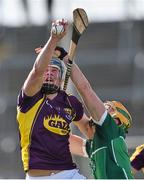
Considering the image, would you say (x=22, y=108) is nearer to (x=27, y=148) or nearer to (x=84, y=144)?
(x=27, y=148)

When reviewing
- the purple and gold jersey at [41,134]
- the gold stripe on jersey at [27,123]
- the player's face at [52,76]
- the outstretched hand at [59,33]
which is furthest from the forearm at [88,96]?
the outstretched hand at [59,33]

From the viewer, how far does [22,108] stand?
5.90 meters

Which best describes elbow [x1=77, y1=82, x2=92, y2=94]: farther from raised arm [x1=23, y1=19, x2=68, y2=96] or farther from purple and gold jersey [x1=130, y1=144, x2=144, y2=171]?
purple and gold jersey [x1=130, y1=144, x2=144, y2=171]

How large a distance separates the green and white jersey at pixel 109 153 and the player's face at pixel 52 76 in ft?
1.45

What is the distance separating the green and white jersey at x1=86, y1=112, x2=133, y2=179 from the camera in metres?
6.28

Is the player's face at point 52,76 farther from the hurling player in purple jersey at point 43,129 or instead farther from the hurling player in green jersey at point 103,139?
the hurling player in green jersey at point 103,139

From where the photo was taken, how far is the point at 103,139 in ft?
20.7

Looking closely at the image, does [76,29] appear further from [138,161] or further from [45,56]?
[138,161]

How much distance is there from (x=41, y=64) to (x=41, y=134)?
471 millimetres

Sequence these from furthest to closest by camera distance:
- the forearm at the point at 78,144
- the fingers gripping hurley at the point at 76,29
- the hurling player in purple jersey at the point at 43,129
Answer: the forearm at the point at 78,144
the fingers gripping hurley at the point at 76,29
the hurling player in purple jersey at the point at 43,129

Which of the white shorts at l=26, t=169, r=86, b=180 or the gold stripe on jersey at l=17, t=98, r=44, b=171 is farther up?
the gold stripe on jersey at l=17, t=98, r=44, b=171

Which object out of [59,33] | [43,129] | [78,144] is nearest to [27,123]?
[43,129]

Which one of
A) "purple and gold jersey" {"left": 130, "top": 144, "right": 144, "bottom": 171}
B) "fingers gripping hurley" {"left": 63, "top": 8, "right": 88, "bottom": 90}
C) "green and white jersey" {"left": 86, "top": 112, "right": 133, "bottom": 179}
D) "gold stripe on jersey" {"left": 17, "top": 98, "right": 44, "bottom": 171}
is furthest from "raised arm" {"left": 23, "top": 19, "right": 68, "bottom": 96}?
"purple and gold jersey" {"left": 130, "top": 144, "right": 144, "bottom": 171}

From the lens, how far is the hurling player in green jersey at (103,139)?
6215 millimetres
